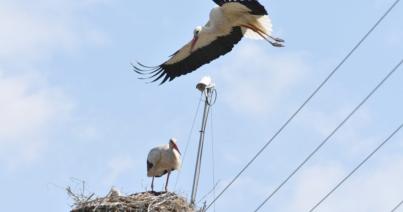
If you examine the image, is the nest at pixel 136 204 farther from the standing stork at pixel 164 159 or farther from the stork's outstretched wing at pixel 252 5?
the stork's outstretched wing at pixel 252 5

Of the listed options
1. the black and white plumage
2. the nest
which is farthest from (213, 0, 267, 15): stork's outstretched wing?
the nest

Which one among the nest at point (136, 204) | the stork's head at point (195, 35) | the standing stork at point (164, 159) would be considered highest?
the stork's head at point (195, 35)

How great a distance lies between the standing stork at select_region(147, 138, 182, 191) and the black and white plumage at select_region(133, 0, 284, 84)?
1.19m

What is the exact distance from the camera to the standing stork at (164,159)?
16.9m

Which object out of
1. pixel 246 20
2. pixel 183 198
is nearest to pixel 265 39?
pixel 246 20

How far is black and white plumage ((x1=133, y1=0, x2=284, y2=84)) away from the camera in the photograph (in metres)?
17.2

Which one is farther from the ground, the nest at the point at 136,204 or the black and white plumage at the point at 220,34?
the black and white plumage at the point at 220,34

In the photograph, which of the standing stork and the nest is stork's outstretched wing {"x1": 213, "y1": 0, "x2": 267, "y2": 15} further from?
the nest

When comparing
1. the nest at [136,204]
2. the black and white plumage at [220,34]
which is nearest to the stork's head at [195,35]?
the black and white plumage at [220,34]

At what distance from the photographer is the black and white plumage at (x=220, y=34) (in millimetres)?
17214

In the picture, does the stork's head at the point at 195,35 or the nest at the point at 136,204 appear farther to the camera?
the stork's head at the point at 195,35

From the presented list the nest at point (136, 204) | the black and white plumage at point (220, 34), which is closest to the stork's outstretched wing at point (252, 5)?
the black and white plumage at point (220, 34)

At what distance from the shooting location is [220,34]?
704 inches

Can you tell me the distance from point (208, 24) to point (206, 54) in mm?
462
